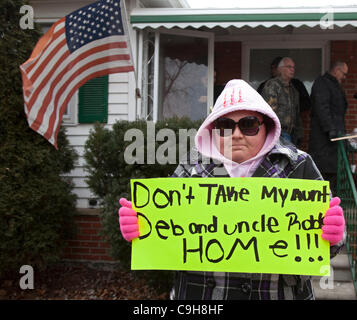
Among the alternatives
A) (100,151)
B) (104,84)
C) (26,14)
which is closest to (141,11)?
(104,84)

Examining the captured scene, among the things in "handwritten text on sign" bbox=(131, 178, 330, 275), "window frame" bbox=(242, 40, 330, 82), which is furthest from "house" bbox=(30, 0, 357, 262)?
"handwritten text on sign" bbox=(131, 178, 330, 275)

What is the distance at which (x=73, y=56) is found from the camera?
4.30 metres

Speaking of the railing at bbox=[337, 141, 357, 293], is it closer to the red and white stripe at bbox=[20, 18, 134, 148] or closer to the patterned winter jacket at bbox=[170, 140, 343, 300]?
the patterned winter jacket at bbox=[170, 140, 343, 300]

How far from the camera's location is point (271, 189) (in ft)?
5.20

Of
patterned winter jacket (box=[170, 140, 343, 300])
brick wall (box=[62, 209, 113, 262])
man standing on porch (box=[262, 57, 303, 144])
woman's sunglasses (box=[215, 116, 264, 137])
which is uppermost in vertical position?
man standing on porch (box=[262, 57, 303, 144])

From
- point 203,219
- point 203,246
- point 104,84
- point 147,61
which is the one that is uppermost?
point 147,61

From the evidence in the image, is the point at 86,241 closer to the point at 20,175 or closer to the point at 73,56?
the point at 20,175

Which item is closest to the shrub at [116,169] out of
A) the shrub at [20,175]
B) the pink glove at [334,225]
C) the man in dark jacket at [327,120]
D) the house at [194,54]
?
the shrub at [20,175]

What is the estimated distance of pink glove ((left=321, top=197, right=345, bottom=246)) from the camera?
1.45 m

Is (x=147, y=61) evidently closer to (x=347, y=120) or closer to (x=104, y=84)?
(x=104, y=84)

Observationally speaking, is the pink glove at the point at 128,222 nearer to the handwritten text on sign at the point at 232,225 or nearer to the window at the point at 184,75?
the handwritten text on sign at the point at 232,225

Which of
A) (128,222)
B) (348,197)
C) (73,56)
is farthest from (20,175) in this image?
(348,197)

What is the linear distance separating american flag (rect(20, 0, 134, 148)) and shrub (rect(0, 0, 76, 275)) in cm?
19

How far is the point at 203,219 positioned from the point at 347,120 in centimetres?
502
